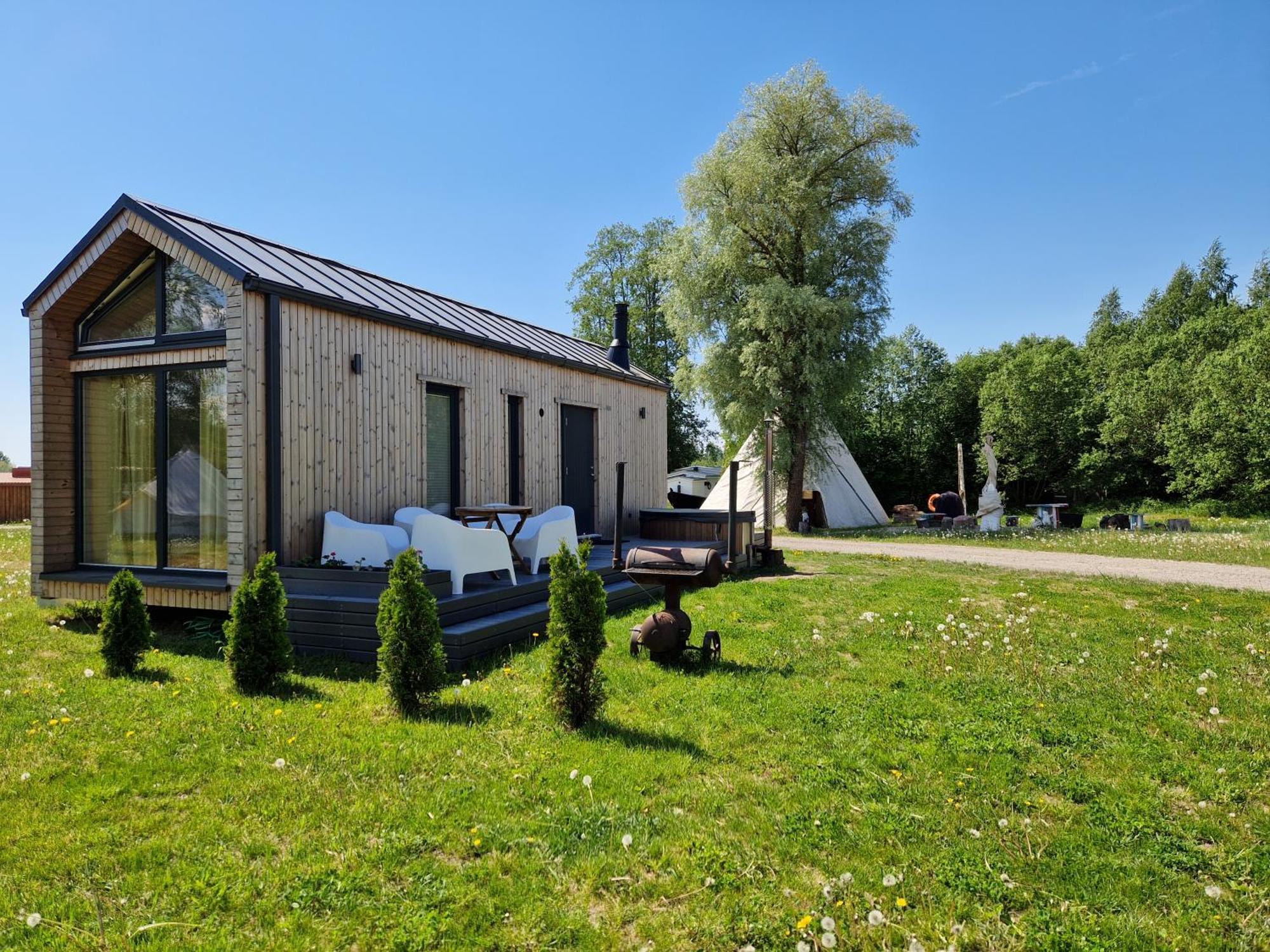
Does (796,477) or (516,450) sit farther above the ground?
(516,450)

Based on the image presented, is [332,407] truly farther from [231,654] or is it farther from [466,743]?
[466,743]

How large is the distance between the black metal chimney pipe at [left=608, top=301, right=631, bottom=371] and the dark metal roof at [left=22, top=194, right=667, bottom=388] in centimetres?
213

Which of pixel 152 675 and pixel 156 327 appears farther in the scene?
pixel 156 327

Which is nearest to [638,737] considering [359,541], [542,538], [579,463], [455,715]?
[455,715]

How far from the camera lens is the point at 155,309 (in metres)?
6.85

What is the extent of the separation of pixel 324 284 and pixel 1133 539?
15.1 metres

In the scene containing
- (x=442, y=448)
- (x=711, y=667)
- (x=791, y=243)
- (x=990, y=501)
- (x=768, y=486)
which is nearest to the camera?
(x=711, y=667)

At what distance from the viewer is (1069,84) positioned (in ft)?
47.5

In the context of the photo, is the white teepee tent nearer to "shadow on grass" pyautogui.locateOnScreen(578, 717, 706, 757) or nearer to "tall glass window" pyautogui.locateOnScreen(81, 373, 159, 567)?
"tall glass window" pyautogui.locateOnScreen(81, 373, 159, 567)

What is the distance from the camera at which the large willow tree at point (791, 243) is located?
60.2 ft

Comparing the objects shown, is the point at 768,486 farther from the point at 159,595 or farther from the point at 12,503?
the point at 12,503

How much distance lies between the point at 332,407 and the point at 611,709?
4413 millimetres

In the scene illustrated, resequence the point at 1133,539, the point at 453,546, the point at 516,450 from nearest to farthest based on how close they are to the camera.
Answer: the point at 453,546 → the point at 516,450 → the point at 1133,539

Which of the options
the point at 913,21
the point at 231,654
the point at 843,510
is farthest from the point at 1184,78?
the point at 231,654
